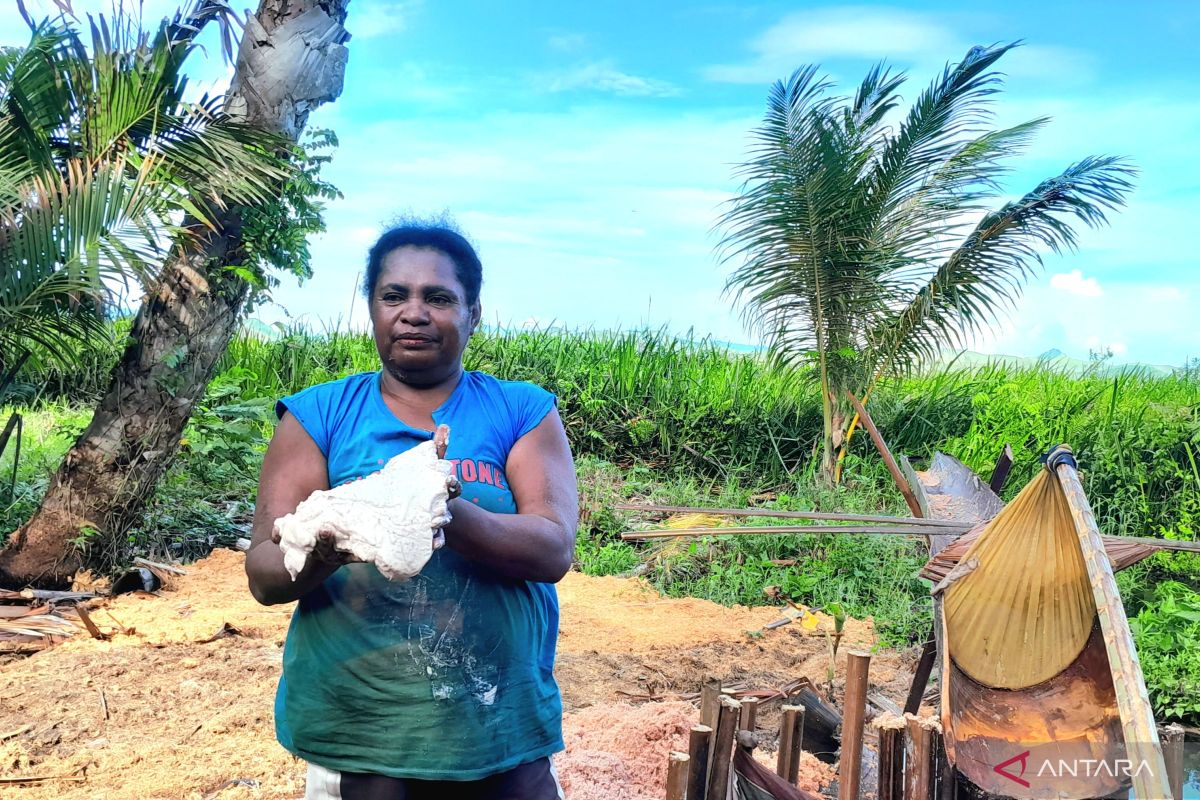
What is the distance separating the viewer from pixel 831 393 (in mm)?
8852

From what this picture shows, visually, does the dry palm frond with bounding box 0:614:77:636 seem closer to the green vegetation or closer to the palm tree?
the green vegetation

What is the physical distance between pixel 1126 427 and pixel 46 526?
7.99 metres

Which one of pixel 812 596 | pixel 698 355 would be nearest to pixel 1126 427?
pixel 812 596

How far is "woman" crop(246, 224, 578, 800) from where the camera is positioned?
1.67 metres

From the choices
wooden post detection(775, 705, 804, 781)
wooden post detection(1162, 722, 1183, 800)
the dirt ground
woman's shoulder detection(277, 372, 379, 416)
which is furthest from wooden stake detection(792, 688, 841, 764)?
woman's shoulder detection(277, 372, 379, 416)

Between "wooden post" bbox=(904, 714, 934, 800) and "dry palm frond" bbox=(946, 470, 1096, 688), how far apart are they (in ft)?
2.02

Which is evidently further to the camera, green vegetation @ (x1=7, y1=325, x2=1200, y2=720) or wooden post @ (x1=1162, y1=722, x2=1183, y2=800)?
green vegetation @ (x1=7, y1=325, x2=1200, y2=720)

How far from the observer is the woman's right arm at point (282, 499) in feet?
5.30

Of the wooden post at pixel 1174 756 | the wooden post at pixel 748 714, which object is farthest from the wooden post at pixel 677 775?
the wooden post at pixel 1174 756

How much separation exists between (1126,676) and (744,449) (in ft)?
26.2

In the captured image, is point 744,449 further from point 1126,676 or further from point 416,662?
point 416,662

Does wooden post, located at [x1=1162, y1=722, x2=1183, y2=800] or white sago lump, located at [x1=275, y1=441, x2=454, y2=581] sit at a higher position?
white sago lump, located at [x1=275, y1=441, x2=454, y2=581]

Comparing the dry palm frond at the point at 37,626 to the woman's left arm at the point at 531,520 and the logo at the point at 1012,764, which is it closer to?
the woman's left arm at the point at 531,520

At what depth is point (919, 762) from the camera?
2.14 m
